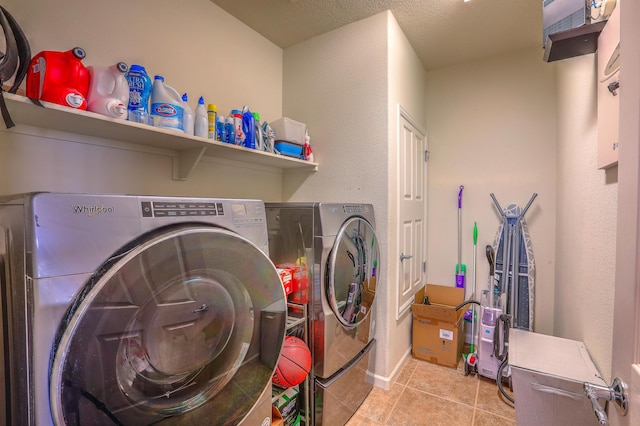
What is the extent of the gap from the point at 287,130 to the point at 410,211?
1261 millimetres

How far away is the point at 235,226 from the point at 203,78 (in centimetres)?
137

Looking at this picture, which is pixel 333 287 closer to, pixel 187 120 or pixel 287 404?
pixel 287 404

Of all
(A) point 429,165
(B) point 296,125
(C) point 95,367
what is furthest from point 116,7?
(A) point 429,165

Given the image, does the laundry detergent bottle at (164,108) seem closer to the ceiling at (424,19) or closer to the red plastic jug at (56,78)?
the red plastic jug at (56,78)

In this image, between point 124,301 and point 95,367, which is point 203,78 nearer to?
point 124,301

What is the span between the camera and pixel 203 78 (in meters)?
1.94

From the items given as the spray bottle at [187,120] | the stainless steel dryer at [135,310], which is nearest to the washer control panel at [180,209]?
the stainless steel dryer at [135,310]

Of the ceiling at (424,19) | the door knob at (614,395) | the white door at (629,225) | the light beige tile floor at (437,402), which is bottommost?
the light beige tile floor at (437,402)

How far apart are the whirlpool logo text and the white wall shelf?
2.05ft

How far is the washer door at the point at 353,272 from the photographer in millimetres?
1645

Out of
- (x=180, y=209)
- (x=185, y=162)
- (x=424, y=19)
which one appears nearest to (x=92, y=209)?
(x=180, y=209)

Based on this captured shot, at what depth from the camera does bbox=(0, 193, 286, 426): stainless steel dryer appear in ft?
2.12

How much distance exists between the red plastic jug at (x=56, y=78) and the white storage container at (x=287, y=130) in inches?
47.5

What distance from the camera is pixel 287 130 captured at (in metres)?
2.16
